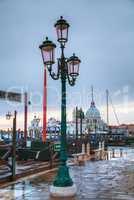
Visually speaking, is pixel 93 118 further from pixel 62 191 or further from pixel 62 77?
pixel 62 191

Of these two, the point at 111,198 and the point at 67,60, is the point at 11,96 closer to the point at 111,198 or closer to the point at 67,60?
the point at 67,60

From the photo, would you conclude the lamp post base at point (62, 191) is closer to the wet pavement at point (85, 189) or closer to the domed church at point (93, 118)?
the wet pavement at point (85, 189)

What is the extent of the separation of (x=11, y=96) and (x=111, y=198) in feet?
15.8

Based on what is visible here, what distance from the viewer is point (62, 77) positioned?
11727mm

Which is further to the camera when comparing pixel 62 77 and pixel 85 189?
pixel 85 189

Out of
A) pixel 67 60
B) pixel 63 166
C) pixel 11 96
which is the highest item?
pixel 67 60

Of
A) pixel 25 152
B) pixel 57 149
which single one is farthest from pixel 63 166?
pixel 25 152

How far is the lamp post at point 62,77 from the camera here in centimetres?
1104

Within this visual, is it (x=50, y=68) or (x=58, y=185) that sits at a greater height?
(x=50, y=68)

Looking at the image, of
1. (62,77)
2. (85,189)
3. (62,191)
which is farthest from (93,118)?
(62,191)

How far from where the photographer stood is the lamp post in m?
11.0

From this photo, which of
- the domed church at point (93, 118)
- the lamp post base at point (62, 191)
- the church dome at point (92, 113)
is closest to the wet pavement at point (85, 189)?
the lamp post base at point (62, 191)

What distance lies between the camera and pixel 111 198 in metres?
10.9

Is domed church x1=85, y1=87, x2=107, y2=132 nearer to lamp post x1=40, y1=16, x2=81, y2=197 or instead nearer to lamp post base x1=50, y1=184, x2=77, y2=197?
lamp post x1=40, y1=16, x2=81, y2=197
